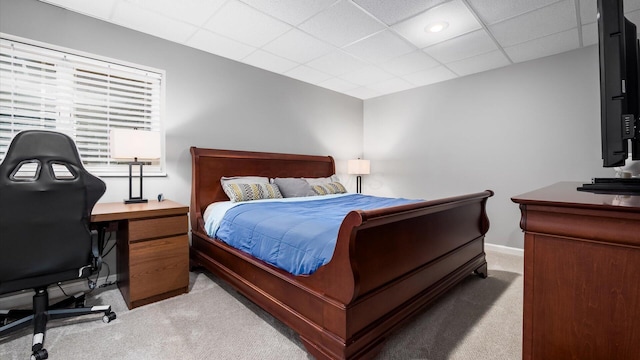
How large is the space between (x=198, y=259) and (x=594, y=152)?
442 centimetres

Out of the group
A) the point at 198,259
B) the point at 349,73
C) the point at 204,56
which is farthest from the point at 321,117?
the point at 198,259

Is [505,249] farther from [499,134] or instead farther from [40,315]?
[40,315]

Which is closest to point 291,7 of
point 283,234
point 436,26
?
point 436,26

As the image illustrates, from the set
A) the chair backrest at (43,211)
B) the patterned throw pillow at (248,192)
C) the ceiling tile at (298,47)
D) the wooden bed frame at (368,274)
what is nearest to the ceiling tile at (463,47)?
the ceiling tile at (298,47)

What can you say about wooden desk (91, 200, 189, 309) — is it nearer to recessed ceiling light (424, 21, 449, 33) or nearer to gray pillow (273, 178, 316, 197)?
gray pillow (273, 178, 316, 197)

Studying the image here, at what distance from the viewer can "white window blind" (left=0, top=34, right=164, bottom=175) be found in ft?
7.40

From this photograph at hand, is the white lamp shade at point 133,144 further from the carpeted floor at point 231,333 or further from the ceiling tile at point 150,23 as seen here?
the carpeted floor at point 231,333

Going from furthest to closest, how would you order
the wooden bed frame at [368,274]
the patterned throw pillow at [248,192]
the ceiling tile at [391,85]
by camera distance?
the ceiling tile at [391,85] < the patterned throw pillow at [248,192] < the wooden bed frame at [368,274]

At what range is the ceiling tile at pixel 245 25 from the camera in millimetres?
2430

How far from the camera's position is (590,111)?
122 inches

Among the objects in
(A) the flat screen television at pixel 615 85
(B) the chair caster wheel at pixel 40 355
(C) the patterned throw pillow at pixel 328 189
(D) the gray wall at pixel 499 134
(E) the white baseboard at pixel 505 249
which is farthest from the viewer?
(C) the patterned throw pillow at pixel 328 189

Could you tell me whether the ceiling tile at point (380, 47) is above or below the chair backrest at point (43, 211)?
above

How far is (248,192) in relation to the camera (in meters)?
3.06

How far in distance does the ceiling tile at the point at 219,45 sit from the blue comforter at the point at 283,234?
177cm
